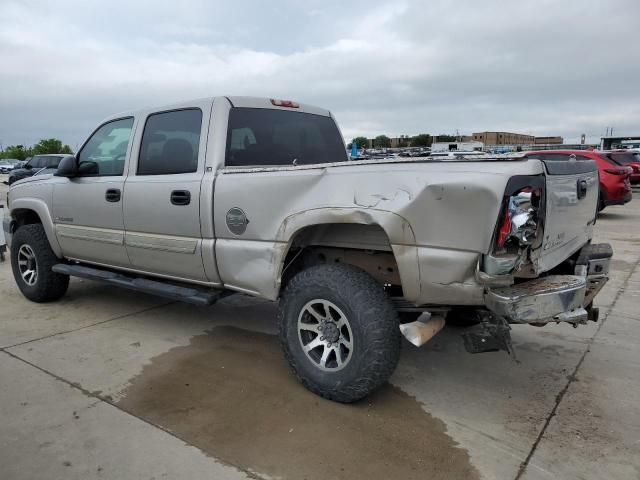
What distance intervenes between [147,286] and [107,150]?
1.41 meters

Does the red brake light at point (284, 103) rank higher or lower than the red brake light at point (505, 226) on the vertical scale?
higher

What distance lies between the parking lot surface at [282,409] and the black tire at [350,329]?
0.19 meters

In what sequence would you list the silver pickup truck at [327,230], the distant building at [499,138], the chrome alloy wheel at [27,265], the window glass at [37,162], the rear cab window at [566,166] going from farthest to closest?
the distant building at [499,138] < the window glass at [37,162] < the chrome alloy wheel at [27,265] < the rear cab window at [566,166] < the silver pickup truck at [327,230]

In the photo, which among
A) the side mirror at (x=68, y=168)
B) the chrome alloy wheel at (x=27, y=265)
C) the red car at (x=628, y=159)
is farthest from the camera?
the red car at (x=628, y=159)

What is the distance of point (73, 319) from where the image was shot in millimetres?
5012

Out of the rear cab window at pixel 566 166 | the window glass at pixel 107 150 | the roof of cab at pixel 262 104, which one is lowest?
the rear cab window at pixel 566 166

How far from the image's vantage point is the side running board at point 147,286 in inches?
153

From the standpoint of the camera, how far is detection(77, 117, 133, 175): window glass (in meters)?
4.57

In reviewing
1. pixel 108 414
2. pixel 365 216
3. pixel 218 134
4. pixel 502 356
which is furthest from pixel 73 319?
pixel 502 356

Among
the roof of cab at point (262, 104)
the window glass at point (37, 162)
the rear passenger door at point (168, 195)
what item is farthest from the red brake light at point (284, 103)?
the window glass at point (37, 162)

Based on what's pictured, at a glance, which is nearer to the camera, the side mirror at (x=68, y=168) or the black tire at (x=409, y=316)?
the black tire at (x=409, y=316)

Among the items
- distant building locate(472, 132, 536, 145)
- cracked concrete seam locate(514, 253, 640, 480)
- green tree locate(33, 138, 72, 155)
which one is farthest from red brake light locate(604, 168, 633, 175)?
green tree locate(33, 138, 72, 155)

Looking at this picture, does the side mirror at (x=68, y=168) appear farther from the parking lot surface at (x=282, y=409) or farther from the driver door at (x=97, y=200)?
the parking lot surface at (x=282, y=409)

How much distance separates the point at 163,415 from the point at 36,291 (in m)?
3.15
